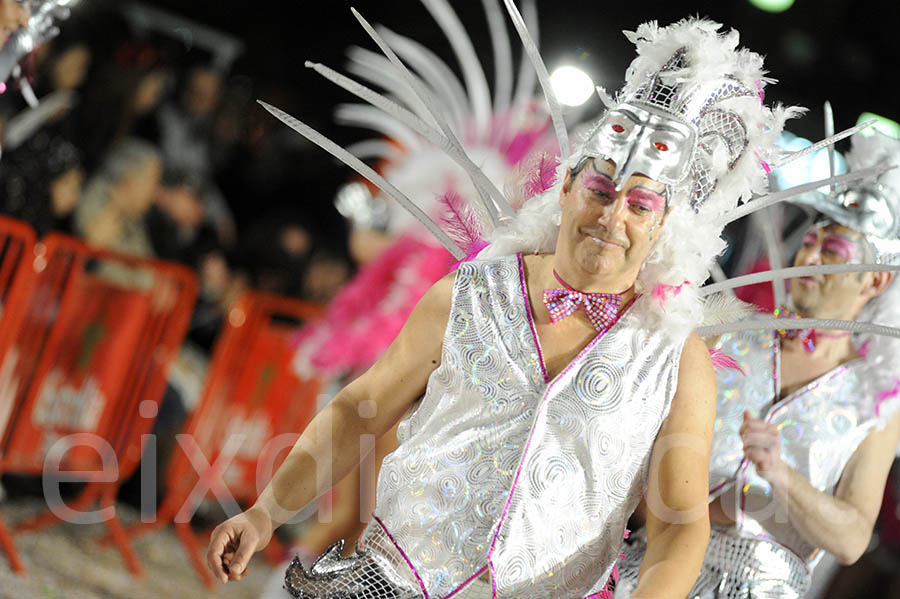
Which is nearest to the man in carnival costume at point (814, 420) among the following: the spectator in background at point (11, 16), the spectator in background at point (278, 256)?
the spectator in background at point (11, 16)

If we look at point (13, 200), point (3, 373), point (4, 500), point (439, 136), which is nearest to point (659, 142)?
point (439, 136)

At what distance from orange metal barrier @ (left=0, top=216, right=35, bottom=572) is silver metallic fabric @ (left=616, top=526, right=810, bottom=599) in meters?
2.74

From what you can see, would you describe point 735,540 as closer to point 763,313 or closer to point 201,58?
point 763,313

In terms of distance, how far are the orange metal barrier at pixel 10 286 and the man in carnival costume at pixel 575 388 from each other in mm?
2494

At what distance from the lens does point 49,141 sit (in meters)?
5.08

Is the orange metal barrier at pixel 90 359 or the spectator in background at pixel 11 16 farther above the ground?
the spectator in background at pixel 11 16

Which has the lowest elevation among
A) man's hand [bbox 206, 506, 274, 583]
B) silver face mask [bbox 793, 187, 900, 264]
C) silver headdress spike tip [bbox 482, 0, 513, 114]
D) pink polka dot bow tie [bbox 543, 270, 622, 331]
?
man's hand [bbox 206, 506, 274, 583]

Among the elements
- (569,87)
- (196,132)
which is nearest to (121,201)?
(196,132)

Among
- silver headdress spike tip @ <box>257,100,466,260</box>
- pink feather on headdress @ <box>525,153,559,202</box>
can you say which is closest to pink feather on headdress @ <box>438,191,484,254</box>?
silver headdress spike tip @ <box>257,100,466,260</box>

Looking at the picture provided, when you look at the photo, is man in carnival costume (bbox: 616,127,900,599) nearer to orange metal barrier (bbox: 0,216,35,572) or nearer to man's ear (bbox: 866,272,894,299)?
man's ear (bbox: 866,272,894,299)

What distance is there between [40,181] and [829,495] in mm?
3792

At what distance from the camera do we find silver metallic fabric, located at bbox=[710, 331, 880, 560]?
9.80 feet

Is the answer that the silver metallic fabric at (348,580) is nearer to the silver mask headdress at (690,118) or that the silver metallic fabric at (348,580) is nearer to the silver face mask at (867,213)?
the silver mask headdress at (690,118)

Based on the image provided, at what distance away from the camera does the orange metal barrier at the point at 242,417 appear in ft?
18.3
